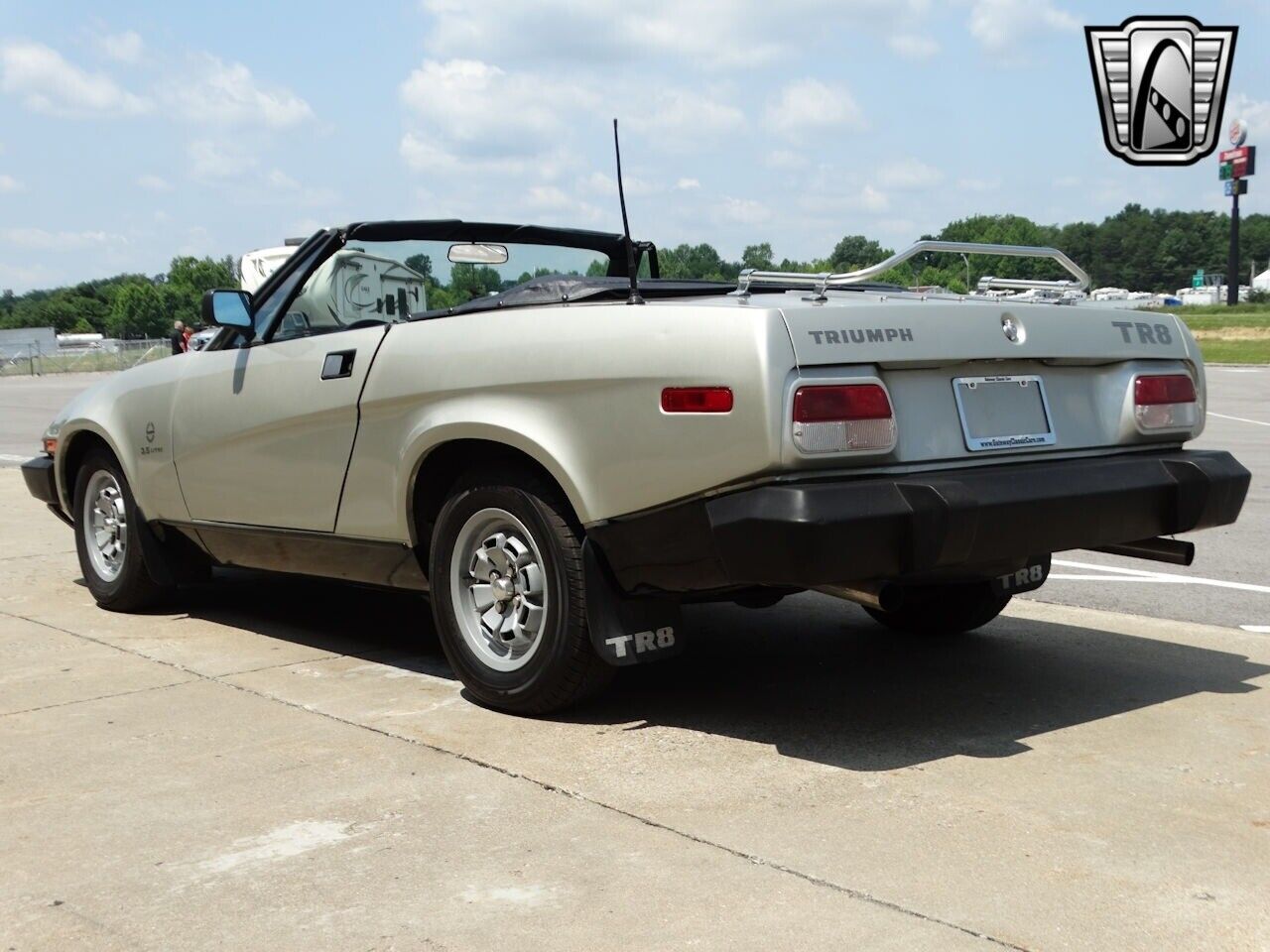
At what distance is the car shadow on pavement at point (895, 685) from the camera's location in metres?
4.23

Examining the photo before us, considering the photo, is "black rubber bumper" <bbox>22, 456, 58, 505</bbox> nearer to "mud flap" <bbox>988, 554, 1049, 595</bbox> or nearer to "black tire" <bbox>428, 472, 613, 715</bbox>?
"black tire" <bbox>428, 472, 613, 715</bbox>

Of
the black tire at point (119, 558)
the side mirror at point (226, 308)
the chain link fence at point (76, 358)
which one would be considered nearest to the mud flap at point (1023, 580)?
the side mirror at point (226, 308)

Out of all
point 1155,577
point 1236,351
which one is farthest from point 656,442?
point 1236,351

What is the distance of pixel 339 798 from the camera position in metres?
3.72

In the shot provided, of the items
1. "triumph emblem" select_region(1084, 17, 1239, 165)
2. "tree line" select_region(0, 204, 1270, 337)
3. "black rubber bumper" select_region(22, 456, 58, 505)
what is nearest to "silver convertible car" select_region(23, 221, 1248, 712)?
"black rubber bumper" select_region(22, 456, 58, 505)

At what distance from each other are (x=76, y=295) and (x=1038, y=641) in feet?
584

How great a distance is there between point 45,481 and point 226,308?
206 cm

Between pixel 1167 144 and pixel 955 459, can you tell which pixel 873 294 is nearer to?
pixel 955 459

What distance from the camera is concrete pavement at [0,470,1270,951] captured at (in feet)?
9.55

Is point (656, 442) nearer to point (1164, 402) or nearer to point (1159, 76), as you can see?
point (1164, 402)

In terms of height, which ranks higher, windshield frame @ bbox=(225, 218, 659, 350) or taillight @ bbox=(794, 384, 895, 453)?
windshield frame @ bbox=(225, 218, 659, 350)

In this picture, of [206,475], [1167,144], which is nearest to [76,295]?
[1167,144]

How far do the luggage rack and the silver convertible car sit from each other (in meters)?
0.02

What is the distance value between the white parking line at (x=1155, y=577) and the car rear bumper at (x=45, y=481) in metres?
4.82
